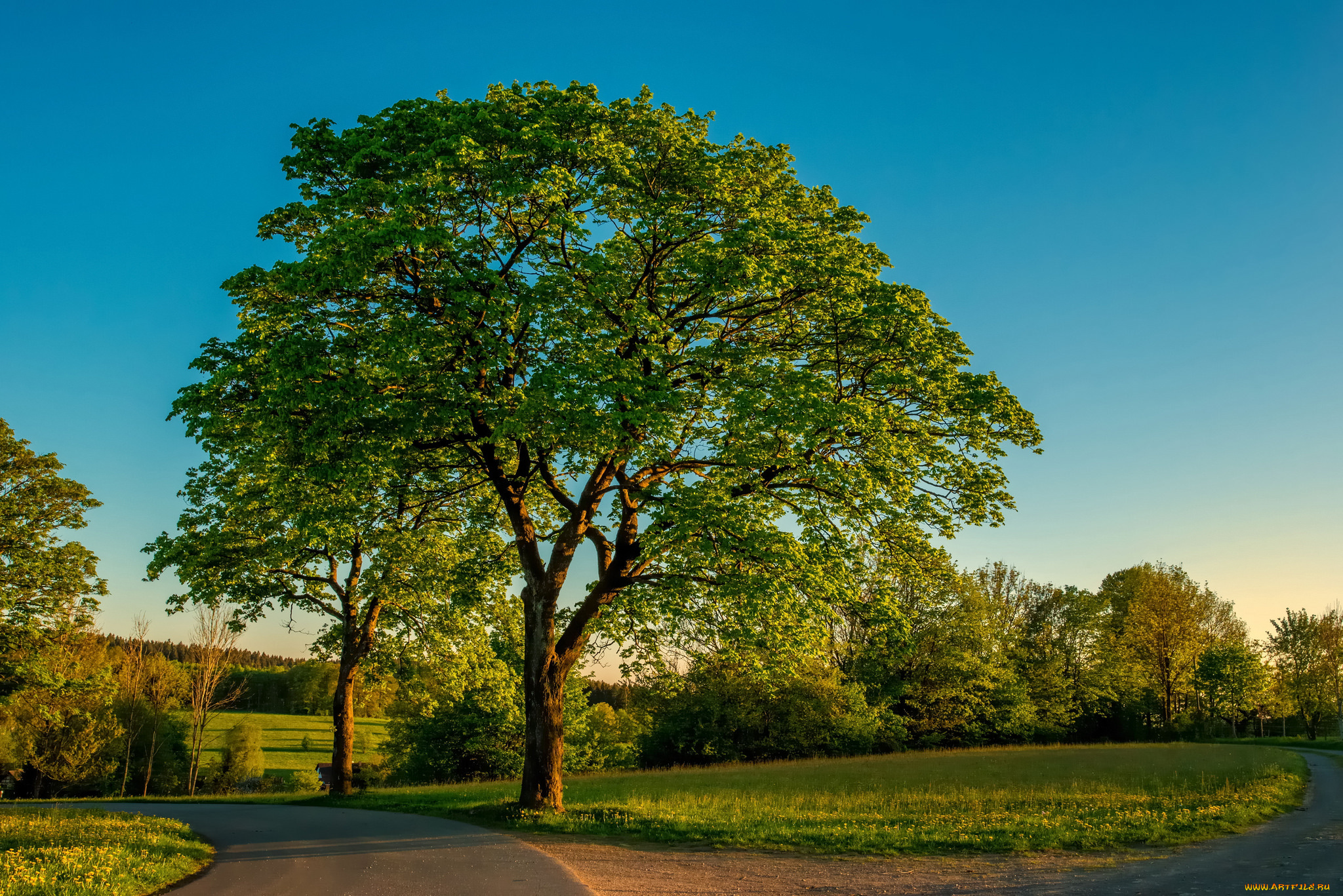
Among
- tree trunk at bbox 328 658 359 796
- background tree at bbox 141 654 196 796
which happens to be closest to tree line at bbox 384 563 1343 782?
tree trunk at bbox 328 658 359 796

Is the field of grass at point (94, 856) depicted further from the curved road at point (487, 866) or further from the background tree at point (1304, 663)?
the background tree at point (1304, 663)

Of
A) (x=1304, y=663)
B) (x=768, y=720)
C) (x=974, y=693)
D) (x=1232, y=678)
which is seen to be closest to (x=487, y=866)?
(x=768, y=720)

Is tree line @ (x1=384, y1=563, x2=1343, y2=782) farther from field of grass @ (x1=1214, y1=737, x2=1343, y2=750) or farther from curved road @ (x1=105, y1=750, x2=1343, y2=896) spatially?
curved road @ (x1=105, y1=750, x2=1343, y2=896)

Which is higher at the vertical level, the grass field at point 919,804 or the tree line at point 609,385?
the tree line at point 609,385

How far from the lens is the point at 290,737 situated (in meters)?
86.4

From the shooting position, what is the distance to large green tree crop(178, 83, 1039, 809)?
583 inches

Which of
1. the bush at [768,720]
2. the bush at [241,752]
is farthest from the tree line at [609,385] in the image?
the bush at [241,752]

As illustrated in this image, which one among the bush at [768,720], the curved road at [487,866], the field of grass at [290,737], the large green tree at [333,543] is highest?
the large green tree at [333,543]

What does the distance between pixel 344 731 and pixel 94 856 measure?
16233 mm

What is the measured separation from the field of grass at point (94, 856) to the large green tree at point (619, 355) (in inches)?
278

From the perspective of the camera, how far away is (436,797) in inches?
926

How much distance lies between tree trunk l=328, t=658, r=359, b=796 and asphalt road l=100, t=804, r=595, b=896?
7.72 meters

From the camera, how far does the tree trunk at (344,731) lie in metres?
26.4

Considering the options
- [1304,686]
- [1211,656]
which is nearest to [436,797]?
[1211,656]
